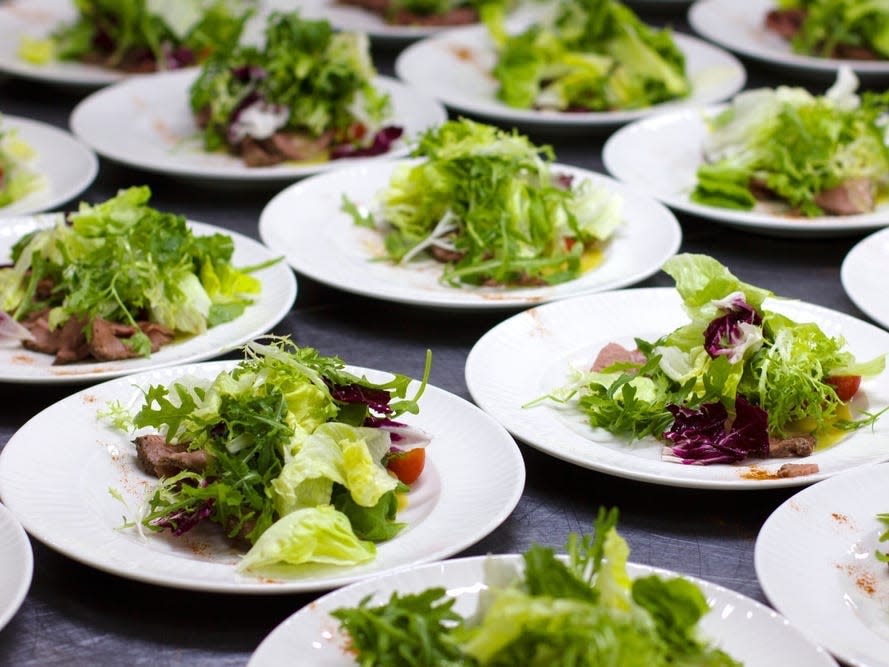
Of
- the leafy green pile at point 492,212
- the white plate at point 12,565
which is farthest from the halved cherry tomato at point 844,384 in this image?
the white plate at point 12,565

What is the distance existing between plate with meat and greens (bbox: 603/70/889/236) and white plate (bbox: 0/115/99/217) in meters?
1.48

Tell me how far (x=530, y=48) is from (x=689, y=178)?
959 mm

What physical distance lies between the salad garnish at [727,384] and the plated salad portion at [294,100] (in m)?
1.65

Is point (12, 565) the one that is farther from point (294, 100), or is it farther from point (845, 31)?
point (845, 31)

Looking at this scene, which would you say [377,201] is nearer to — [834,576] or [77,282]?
[77,282]

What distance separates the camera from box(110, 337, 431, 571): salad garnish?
1895 mm

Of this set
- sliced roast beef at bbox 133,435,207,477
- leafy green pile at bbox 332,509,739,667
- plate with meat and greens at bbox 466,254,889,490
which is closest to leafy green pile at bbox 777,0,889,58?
plate with meat and greens at bbox 466,254,889,490

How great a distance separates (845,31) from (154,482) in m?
3.39

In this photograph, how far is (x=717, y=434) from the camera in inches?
88.7

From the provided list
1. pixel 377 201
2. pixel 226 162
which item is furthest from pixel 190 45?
pixel 377 201

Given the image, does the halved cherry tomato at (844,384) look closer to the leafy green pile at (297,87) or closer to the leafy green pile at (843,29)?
the leafy green pile at (297,87)

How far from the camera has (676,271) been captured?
8.01 ft

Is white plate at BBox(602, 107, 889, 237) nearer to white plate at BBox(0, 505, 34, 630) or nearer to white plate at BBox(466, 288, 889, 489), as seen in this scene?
white plate at BBox(466, 288, 889, 489)

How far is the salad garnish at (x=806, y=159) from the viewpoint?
3377 millimetres
